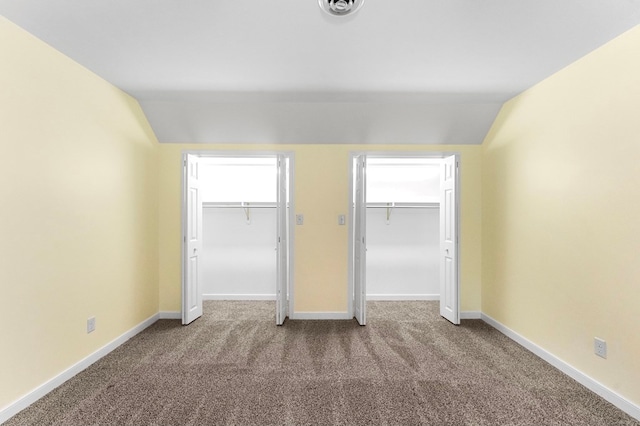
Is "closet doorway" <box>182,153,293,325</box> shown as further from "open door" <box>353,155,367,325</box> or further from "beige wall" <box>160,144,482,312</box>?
"open door" <box>353,155,367,325</box>

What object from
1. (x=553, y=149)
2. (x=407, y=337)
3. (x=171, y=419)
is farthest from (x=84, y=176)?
(x=553, y=149)

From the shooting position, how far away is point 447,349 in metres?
3.10

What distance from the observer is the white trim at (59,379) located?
2.03m

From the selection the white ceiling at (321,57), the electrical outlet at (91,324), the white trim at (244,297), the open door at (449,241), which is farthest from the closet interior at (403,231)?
the electrical outlet at (91,324)

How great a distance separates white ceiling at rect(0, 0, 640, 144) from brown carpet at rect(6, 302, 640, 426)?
7.60 ft

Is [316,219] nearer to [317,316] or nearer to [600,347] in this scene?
[317,316]

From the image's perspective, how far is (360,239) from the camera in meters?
3.81

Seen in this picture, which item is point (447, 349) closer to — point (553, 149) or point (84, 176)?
point (553, 149)

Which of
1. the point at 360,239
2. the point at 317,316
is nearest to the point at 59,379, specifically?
the point at 317,316

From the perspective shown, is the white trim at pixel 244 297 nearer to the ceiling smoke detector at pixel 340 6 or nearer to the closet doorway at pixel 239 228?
the closet doorway at pixel 239 228

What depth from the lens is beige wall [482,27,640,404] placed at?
2113 mm

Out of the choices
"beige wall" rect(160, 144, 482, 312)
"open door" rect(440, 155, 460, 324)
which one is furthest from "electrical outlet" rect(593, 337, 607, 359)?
"beige wall" rect(160, 144, 482, 312)

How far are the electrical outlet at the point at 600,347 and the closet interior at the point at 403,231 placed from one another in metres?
2.65

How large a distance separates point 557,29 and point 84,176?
3.70 meters
